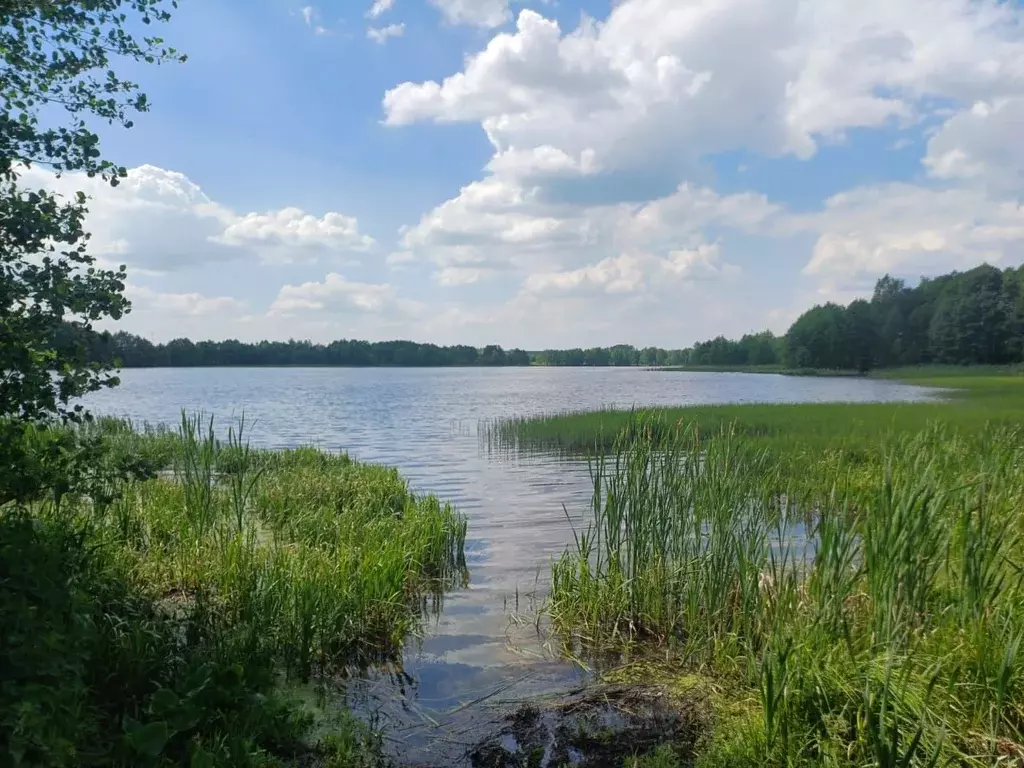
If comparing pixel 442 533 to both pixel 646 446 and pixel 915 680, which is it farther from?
pixel 915 680

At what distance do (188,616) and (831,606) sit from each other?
16.9 feet

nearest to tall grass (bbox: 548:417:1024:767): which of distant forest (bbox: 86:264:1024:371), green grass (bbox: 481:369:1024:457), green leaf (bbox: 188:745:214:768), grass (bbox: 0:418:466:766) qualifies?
grass (bbox: 0:418:466:766)

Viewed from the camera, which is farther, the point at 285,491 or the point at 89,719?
the point at 285,491

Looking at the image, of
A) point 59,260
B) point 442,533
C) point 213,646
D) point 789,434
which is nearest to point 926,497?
point 213,646

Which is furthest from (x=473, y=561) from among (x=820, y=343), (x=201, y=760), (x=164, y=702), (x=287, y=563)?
(x=820, y=343)

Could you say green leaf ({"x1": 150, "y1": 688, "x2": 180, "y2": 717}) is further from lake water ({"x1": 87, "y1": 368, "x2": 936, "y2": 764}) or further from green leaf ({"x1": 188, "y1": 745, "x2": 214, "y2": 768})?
lake water ({"x1": 87, "y1": 368, "x2": 936, "y2": 764})

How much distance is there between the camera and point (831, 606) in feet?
16.6

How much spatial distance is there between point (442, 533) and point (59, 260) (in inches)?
278

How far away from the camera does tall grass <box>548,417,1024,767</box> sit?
13.3 feet

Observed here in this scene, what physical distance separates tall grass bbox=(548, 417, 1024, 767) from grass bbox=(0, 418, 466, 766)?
7.58 ft

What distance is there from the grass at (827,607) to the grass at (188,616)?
232 cm

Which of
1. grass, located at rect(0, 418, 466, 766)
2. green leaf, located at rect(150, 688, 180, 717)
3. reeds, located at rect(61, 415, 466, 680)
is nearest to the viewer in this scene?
grass, located at rect(0, 418, 466, 766)

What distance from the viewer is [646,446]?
752 centimetres

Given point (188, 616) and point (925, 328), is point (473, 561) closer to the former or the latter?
point (188, 616)
